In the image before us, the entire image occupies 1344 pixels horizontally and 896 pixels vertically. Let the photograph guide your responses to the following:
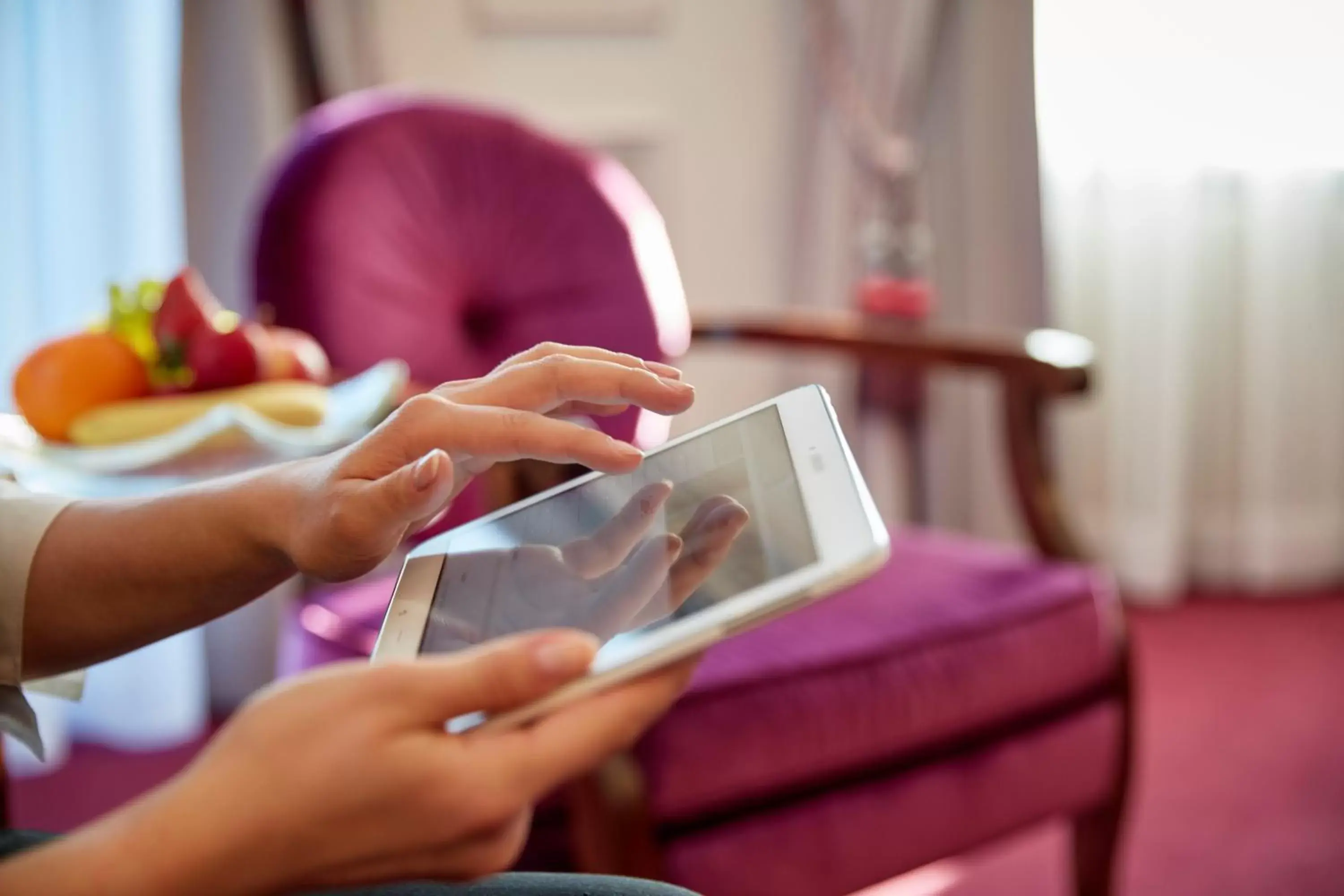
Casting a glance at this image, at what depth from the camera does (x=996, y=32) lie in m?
2.28

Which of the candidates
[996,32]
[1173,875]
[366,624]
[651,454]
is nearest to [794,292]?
[996,32]

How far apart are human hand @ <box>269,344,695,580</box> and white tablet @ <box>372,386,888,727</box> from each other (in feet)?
0.10

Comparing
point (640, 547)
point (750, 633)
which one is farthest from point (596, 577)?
point (750, 633)

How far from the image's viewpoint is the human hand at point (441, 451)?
0.46m

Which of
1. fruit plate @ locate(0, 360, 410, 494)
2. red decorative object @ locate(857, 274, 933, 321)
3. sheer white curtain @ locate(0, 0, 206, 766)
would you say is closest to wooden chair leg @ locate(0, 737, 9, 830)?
fruit plate @ locate(0, 360, 410, 494)

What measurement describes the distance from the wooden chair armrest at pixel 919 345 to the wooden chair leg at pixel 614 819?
2.19 ft

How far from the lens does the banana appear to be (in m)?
0.91

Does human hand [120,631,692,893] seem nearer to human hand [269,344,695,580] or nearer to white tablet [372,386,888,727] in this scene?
white tablet [372,386,888,727]

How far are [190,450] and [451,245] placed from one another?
0.69 meters

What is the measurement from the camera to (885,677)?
107 centimetres

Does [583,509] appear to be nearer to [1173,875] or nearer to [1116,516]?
[1173,875]

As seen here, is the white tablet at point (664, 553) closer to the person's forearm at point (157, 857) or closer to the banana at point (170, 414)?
the person's forearm at point (157, 857)

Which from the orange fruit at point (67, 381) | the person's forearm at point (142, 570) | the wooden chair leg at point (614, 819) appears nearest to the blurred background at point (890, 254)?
the orange fruit at point (67, 381)

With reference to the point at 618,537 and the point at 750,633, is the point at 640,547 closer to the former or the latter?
the point at 618,537
